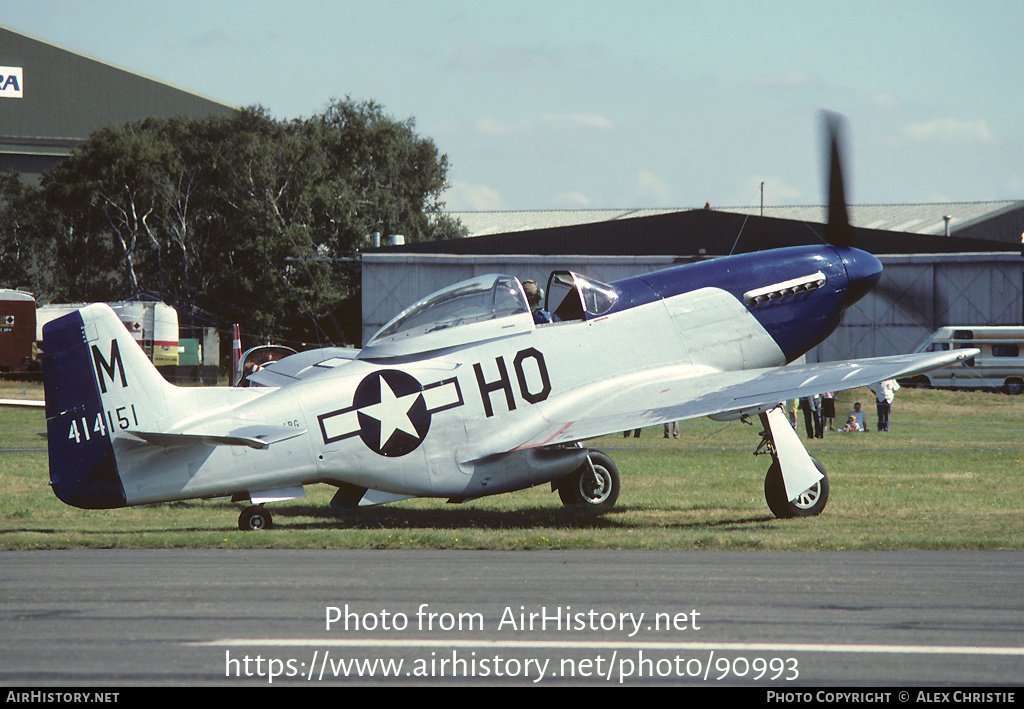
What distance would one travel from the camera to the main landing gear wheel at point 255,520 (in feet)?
35.4

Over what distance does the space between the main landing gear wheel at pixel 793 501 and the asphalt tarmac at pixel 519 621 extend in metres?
2.89

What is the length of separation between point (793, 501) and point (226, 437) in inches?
256

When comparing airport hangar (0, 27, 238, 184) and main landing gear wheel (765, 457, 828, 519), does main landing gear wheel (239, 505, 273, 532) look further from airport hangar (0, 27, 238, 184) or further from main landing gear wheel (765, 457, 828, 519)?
airport hangar (0, 27, 238, 184)

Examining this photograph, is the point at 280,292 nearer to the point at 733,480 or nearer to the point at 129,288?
the point at 129,288

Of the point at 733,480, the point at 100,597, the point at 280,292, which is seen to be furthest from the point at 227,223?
the point at 100,597

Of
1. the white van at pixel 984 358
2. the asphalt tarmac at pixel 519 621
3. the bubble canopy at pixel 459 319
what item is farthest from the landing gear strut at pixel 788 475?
the white van at pixel 984 358

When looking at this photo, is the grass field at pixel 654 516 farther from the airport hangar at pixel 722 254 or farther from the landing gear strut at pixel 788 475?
the airport hangar at pixel 722 254

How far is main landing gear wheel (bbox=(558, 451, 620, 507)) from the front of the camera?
42.7 ft

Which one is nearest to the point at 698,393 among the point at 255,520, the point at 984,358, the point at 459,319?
the point at 459,319

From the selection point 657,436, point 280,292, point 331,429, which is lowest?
point 657,436

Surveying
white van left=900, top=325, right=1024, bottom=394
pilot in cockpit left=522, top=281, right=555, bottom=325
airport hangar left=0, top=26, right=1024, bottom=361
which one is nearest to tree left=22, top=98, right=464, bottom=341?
airport hangar left=0, top=26, right=1024, bottom=361

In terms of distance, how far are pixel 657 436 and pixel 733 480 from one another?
1228 cm

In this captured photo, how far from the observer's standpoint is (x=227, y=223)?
60219 millimetres

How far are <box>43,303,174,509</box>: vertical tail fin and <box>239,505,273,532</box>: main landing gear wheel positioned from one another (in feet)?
4.41
